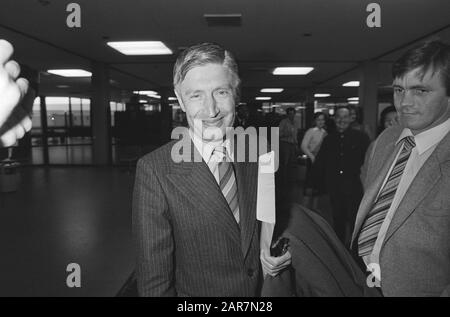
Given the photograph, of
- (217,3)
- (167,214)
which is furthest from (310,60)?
(167,214)

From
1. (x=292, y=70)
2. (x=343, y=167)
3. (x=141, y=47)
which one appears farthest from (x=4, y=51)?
(x=292, y=70)

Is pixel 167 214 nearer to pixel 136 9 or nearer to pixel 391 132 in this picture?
pixel 391 132

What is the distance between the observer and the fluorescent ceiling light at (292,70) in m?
11.1

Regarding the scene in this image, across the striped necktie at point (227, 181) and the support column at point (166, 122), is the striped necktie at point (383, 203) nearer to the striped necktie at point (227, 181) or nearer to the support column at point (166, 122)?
the striped necktie at point (227, 181)

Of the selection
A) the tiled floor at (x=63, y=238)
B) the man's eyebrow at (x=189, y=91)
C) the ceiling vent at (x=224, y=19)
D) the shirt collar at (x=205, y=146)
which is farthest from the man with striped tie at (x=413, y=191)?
the ceiling vent at (x=224, y=19)

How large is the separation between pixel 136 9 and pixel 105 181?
4258 millimetres

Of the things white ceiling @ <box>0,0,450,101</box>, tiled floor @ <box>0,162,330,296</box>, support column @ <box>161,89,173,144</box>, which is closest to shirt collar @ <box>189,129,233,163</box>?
tiled floor @ <box>0,162,330,296</box>

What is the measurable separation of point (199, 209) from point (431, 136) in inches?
29.7

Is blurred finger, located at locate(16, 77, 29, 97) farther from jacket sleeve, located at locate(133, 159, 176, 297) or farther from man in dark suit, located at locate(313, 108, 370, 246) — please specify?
man in dark suit, located at locate(313, 108, 370, 246)

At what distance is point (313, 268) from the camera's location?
0.89 metres

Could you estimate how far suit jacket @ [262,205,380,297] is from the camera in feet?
2.92

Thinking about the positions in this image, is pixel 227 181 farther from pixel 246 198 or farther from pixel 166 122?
pixel 166 122

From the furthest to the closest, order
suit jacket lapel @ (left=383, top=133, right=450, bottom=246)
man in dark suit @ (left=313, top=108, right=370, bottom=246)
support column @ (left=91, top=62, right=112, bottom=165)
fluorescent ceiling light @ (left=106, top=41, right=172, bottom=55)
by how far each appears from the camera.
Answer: support column @ (left=91, top=62, right=112, bottom=165) < fluorescent ceiling light @ (left=106, top=41, right=172, bottom=55) < man in dark suit @ (left=313, top=108, right=370, bottom=246) < suit jacket lapel @ (left=383, top=133, right=450, bottom=246)

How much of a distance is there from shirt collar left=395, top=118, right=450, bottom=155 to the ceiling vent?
14.9 ft
